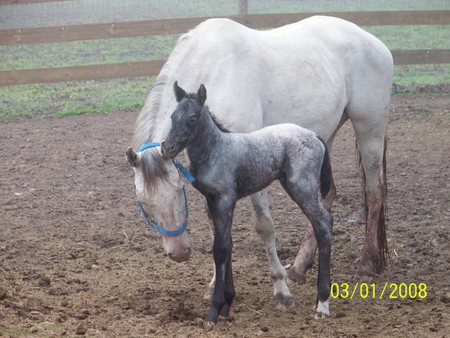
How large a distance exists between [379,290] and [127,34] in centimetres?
702

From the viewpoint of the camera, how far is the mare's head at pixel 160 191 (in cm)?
299

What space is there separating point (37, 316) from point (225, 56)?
72.6 inches

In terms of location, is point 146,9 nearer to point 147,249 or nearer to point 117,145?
point 117,145

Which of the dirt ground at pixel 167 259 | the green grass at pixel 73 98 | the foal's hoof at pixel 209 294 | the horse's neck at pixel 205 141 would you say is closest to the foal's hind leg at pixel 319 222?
the dirt ground at pixel 167 259

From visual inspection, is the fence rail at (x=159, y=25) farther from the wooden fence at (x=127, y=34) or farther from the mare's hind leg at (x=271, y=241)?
the mare's hind leg at (x=271, y=241)

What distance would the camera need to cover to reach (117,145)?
24.0 ft

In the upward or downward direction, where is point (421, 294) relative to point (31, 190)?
upward

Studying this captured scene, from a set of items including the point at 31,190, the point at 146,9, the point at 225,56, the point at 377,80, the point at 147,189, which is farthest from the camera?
the point at 146,9

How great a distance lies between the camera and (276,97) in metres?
3.81

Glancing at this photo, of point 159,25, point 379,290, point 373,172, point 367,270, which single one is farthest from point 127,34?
point 379,290

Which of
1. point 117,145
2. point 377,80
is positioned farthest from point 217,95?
point 117,145

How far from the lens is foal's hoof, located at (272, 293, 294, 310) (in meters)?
3.53

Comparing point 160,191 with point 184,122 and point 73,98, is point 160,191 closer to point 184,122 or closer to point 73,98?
point 184,122

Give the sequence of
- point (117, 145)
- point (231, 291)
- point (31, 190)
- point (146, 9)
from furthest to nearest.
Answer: point (146, 9) → point (117, 145) → point (31, 190) → point (231, 291)
